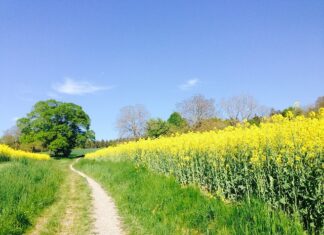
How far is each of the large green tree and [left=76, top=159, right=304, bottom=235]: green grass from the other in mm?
59351

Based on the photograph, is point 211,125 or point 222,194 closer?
point 222,194

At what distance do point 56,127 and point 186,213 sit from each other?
66.2 metres

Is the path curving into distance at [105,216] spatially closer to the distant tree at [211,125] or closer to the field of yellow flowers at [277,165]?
the field of yellow flowers at [277,165]

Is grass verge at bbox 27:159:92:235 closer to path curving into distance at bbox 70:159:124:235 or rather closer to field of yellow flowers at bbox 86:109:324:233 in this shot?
path curving into distance at bbox 70:159:124:235

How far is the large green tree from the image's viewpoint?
7138cm

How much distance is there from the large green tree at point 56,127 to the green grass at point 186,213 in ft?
195

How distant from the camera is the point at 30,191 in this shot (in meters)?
13.2

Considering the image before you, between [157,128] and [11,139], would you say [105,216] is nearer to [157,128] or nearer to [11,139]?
[157,128]

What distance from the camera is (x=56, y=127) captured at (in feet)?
235

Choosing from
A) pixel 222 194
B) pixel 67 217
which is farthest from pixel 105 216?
pixel 222 194

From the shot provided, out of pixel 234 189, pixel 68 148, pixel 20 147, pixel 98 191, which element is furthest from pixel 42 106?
pixel 234 189

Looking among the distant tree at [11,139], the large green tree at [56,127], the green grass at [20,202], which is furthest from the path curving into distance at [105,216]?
the distant tree at [11,139]

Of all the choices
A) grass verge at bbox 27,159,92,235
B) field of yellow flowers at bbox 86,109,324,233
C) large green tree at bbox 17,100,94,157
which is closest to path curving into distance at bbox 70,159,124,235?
grass verge at bbox 27,159,92,235

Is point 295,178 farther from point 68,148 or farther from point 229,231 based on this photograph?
point 68,148
